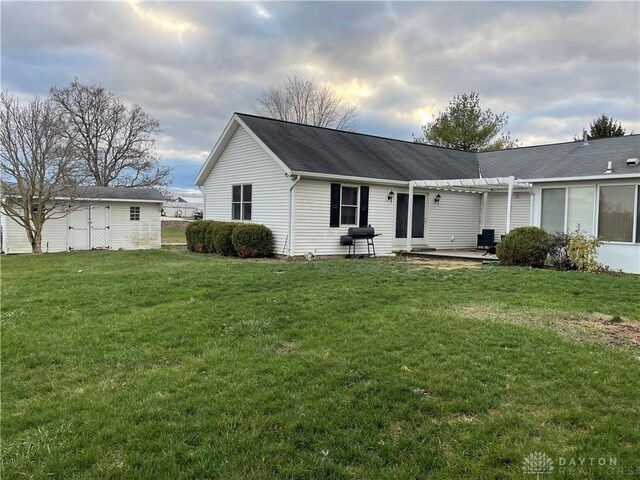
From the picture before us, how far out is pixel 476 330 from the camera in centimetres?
502

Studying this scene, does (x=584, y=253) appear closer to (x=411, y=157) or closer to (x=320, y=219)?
(x=320, y=219)

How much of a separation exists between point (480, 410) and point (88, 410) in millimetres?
2784

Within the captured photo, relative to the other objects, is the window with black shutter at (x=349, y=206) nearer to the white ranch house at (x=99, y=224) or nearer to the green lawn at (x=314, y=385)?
the green lawn at (x=314, y=385)

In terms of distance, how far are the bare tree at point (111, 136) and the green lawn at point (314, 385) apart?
28042mm

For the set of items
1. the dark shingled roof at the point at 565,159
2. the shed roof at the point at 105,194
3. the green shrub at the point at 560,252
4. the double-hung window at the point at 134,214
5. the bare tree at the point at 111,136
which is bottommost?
the green shrub at the point at 560,252

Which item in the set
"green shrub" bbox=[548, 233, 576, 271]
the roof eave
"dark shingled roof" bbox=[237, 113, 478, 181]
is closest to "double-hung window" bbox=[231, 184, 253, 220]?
"dark shingled roof" bbox=[237, 113, 478, 181]

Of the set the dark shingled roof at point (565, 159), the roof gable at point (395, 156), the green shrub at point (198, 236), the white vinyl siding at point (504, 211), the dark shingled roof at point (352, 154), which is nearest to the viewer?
the dark shingled roof at point (565, 159)

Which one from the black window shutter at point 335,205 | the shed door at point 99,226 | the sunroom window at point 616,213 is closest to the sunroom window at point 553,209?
the sunroom window at point 616,213

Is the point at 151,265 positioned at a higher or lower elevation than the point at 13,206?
lower

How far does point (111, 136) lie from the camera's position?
107 feet

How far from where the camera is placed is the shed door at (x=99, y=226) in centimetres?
2080

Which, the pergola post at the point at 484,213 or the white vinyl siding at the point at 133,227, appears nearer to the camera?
the pergola post at the point at 484,213

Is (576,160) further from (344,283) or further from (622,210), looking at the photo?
(344,283)

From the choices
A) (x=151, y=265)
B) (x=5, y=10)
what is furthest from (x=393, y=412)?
(x=151, y=265)
